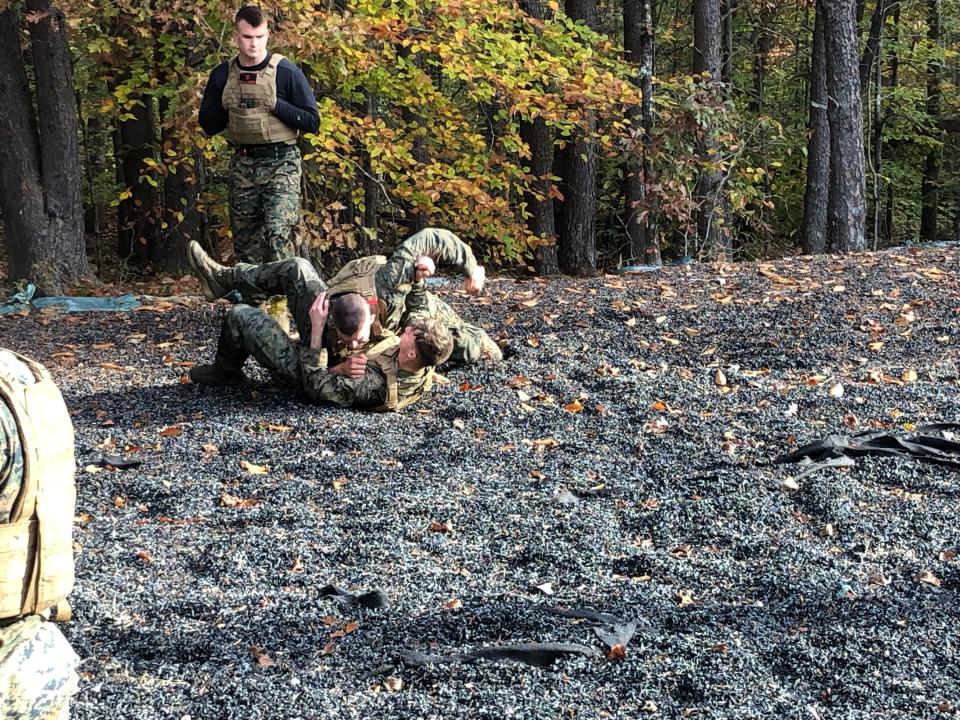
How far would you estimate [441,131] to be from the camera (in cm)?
1216

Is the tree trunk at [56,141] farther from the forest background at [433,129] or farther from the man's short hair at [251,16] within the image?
the man's short hair at [251,16]

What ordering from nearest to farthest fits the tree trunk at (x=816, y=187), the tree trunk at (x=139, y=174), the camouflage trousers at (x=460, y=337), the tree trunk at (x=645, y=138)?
the camouflage trousers at (x=460, y=337), the tree trunk at (x=645, y=138), the tree trunk at (x=139, y=174), the tree trunk at (x=816, y=187)

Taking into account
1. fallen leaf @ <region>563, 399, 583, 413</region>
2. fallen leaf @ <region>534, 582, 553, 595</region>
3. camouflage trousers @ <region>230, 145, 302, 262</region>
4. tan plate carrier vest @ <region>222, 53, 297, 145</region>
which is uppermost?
tan plate carrier vest @ <region>222, 53, 297, 145</region>

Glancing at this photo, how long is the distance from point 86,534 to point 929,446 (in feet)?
12.2

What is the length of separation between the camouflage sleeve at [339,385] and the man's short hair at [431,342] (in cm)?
27

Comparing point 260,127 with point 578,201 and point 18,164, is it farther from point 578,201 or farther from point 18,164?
point 578,201

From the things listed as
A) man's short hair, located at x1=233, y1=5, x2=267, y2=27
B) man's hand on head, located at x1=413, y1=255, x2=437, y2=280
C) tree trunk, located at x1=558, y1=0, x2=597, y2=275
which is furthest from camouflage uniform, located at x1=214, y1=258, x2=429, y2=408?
tree trunk, located at x1=558, y1=0, x2=597, y2=275

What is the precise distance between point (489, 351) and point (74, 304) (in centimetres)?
407

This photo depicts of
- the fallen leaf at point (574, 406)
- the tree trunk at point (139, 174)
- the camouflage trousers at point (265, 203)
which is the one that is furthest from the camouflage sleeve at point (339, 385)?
the tree trunk at point (139, 174)

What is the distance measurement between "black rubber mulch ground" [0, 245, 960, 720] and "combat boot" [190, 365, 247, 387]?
91 millimetres

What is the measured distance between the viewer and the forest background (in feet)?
32.8

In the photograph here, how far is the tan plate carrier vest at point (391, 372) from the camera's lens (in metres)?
5.66

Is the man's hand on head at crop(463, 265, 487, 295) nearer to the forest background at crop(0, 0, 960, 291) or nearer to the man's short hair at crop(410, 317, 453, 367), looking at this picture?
the man's short hair at crop(410, 317, 453, 367)

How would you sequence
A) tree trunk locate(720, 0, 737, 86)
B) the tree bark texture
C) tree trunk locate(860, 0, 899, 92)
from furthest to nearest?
tree trunk locate(860, 0, 899, 92)
tree trunk locate(720, 0, 737, 86)
the tree bark texture
